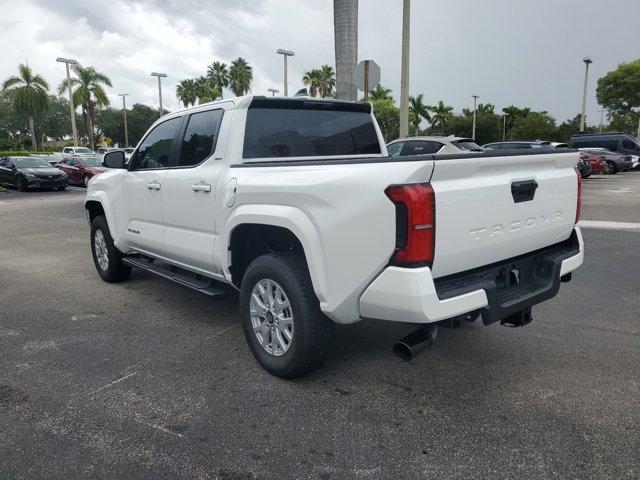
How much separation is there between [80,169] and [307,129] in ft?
62.7

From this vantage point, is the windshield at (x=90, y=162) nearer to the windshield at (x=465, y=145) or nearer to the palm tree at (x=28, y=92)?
the windshield at (x=465, y=145)

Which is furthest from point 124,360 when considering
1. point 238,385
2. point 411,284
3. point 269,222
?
point 411,284

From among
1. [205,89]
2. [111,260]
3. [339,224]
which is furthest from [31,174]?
[205,89]

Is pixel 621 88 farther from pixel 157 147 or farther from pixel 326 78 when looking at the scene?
pixel 157 147

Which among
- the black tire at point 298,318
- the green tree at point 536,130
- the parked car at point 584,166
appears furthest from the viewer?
the green tree at point 536,130

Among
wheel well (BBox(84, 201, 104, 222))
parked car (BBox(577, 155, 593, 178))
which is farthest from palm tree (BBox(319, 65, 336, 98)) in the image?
wheel well (BBox(84, 201, 104, 222))

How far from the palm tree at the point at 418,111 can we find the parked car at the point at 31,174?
5213cm

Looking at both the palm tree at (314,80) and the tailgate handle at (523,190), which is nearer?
the tailgate handle at (523,190)

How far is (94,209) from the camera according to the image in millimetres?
6094

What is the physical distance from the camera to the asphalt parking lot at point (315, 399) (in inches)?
101

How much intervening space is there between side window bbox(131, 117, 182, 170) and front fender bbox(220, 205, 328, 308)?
157 cm

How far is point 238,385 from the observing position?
3.38 metres

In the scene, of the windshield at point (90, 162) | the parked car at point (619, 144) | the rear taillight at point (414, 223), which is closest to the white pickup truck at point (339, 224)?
the rear taillight at point (414, 223)

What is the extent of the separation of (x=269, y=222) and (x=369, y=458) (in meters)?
1.47
